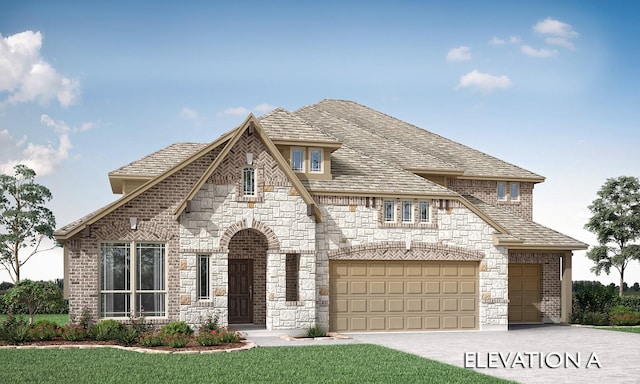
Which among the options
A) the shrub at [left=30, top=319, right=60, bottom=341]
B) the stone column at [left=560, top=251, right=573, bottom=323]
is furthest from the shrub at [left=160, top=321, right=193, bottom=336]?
the stone column at [left=560, top=251, right=573, bottom=323]

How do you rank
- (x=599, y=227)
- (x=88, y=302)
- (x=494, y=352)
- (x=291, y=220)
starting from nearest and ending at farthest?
(x=494, y=352) < (x=88, y=302) < (x=291, y=220) < (x=599, y=227)

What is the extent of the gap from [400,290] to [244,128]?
314 inches

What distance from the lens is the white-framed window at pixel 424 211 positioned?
27.7 metres

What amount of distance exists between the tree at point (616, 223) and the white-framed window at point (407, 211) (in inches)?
1319

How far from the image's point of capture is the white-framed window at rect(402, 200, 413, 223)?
2758 cm

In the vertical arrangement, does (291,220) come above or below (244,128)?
below

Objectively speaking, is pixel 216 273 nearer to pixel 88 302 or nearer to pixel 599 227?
pixel 88 302

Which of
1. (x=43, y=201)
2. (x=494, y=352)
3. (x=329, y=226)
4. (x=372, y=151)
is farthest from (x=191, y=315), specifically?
(x=43, y=201)

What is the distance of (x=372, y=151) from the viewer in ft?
105

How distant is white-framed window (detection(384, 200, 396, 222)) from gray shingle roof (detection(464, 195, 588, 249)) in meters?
4.84

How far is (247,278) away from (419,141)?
12837 millimetres

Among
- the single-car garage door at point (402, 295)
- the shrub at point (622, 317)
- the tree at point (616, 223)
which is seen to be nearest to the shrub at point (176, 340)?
the single-car garage door at point (402, 295)

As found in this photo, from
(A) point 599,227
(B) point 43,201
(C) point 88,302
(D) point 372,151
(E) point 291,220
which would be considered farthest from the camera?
(A) point 599,227

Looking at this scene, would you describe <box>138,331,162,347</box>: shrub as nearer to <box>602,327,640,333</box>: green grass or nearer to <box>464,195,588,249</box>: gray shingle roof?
<box>464,195,588,249</box>: gray shingle roof
